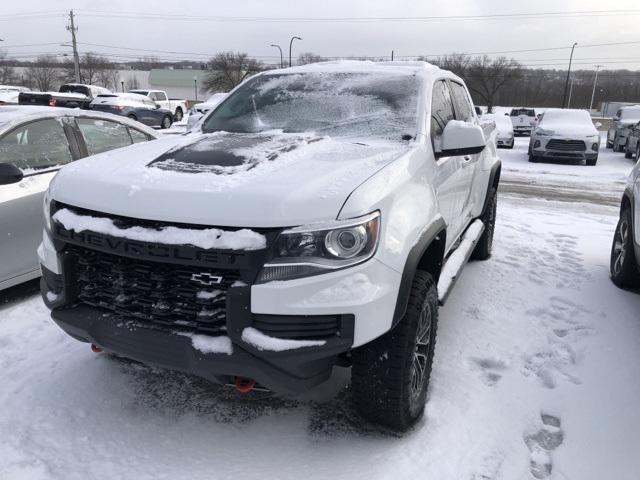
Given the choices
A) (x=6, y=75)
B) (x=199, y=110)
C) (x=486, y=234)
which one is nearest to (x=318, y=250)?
(x=486, y=234)

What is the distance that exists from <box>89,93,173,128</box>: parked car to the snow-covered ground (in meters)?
20.9

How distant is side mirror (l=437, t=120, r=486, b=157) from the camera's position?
3111mm

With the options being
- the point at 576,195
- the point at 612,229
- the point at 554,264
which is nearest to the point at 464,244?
the point at 554,264

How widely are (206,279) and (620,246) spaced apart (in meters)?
4.30

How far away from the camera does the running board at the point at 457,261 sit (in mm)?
3252

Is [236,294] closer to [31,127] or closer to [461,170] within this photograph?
[461,170]

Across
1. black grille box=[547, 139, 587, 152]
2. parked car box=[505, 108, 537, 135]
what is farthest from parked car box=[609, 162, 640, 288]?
parked car box=[505, 108, 537, 135]

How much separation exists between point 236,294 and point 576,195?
33.2 ft

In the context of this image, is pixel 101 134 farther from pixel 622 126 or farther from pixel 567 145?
pixel 622 126

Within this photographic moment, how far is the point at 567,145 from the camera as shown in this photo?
1530 centimetres

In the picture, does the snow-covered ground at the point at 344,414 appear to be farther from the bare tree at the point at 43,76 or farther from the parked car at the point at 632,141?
the bare tree at the point at 43,76

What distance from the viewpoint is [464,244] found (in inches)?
172

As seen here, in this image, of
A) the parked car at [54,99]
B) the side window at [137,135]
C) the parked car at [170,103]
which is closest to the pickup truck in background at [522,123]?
the parked car at [170,103]

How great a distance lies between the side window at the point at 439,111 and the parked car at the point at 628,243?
1.75 metres
